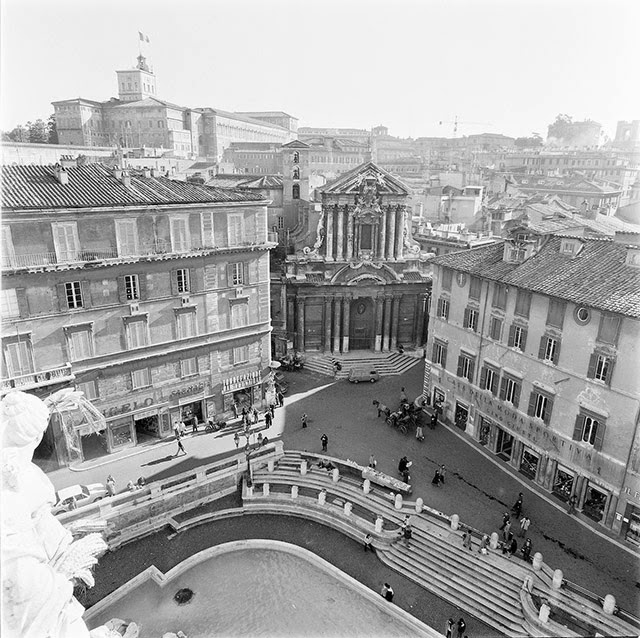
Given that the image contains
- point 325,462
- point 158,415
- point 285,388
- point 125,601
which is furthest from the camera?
point 285,388

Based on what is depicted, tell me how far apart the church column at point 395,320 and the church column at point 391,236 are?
163 inches

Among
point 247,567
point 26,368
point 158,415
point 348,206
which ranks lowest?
point 247,567

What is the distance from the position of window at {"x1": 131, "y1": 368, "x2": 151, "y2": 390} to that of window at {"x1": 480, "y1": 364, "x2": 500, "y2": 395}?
68.9ft

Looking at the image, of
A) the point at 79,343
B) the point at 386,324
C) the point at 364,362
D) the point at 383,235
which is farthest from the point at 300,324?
the point at 79,343

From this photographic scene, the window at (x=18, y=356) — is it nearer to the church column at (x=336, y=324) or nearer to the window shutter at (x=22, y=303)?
the window shutter at (x=22, y=303)

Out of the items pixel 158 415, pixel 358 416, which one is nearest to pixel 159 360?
pixel 158 415

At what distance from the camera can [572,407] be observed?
27.0m

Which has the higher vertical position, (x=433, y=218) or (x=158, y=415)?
(x=433, y=218)

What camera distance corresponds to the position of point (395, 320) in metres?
49.2

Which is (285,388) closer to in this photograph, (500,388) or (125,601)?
(500,388)

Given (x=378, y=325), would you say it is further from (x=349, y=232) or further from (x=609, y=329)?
(x=609, y=329)

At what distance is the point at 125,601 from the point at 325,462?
1258 cm

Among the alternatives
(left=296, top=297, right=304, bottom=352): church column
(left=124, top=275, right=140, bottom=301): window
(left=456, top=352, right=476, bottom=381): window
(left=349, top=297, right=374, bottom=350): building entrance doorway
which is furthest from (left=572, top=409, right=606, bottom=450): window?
A: (left=296, top=297, right=304, bottom=352): church column

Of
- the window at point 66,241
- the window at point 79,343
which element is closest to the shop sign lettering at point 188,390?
the window at point 79,343
